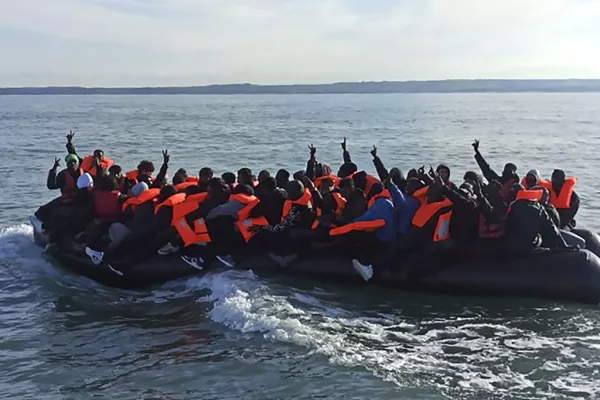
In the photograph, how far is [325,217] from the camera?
29.4 feet

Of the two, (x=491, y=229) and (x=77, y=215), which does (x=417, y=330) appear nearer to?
(x=491, y=229)

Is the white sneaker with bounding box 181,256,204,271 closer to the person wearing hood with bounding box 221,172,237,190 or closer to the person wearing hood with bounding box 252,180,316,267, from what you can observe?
the person wearing hood with bounding box 252,180,316,267

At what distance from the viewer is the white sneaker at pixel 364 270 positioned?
28.2 feet

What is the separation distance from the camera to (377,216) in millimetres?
8609

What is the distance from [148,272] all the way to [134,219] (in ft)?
2.44

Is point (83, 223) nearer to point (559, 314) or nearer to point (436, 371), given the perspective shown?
point (436, 371)

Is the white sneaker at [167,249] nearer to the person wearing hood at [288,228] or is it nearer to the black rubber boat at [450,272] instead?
the black rubber boat at [450,272]

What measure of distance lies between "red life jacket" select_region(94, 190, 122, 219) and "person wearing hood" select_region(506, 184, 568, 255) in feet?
17.2

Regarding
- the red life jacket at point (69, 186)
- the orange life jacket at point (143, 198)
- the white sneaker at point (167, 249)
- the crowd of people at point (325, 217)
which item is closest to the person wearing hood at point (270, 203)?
the crowd of people at point (325, 217)

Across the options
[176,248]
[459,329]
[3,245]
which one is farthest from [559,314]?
[3,245]

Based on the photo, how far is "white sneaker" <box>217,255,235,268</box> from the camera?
361 inches

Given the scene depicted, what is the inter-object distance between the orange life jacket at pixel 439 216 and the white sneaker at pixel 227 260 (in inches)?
99.4

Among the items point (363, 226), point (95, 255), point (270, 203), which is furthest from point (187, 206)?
point (363, 226)

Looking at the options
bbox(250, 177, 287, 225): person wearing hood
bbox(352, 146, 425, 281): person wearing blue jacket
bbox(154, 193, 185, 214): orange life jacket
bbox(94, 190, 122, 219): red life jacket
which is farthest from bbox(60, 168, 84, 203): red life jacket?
bbox(352, 146, 425, 281): person wearing blue jacket
